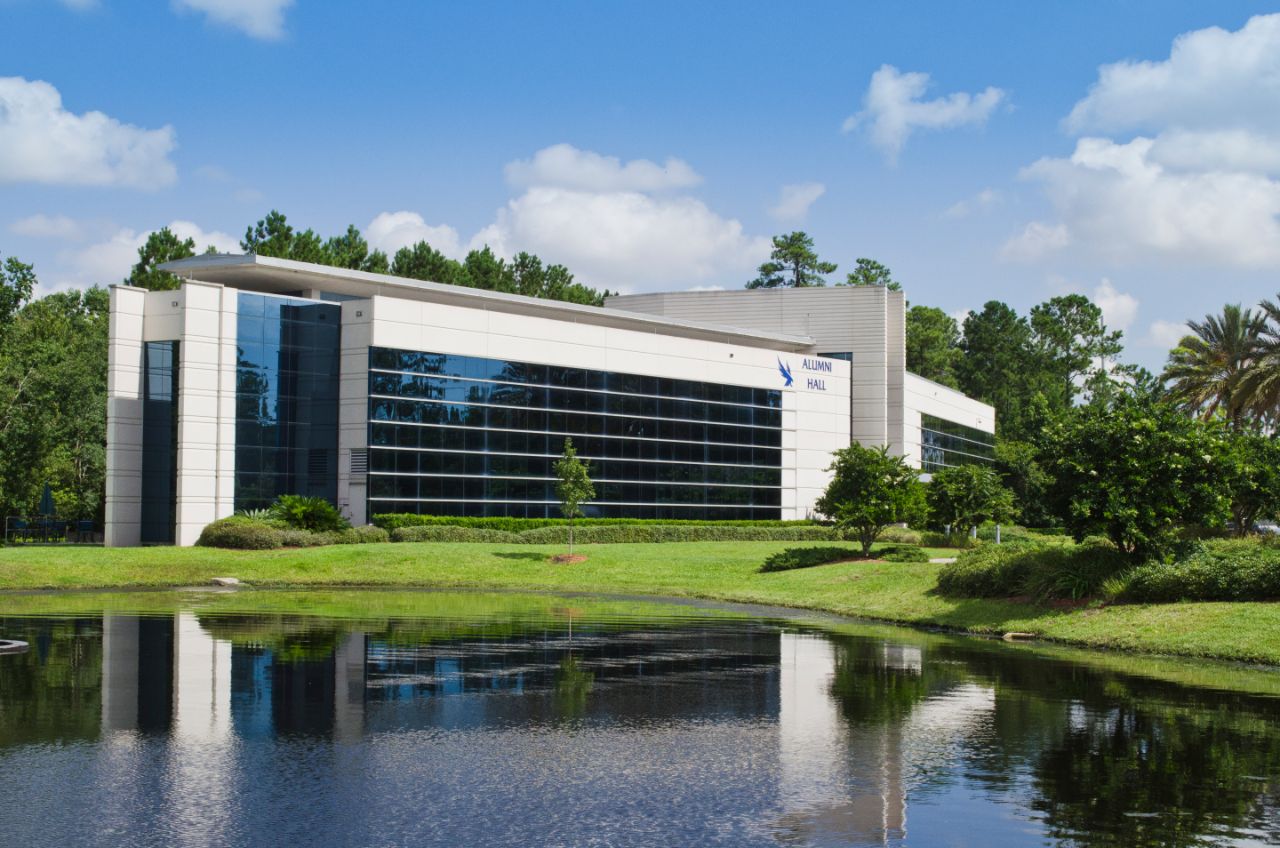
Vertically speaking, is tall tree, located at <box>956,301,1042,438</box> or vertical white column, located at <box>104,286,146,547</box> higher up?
tall tree, located at <box>956,301,1042,438</box>

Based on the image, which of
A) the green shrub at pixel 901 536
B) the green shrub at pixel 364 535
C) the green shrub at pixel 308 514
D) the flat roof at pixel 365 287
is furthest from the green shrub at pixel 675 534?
the flat roof at pixel 365 287

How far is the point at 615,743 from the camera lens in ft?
47.7

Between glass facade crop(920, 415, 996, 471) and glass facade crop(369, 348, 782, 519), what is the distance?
15.4 meters

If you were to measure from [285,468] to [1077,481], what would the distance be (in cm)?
3672

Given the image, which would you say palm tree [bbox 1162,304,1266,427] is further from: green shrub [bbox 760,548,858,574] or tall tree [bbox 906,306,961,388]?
tall tree [bbox 906,306,961,388]

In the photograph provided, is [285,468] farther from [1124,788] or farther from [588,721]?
[1124,788]

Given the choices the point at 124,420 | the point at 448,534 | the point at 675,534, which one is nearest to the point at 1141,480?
the point at 448,534

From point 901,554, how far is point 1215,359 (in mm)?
27185

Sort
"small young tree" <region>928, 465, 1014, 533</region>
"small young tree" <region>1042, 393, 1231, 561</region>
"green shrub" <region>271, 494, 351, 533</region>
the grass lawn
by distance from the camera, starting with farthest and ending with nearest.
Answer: "small young tree" <region>928, 465, 1014, 533</region>, "green shrub" <region>271, 494, 351, 533</region>, "small young tree" <region>1042, 393, 1231, 561</region>, the grass lawn

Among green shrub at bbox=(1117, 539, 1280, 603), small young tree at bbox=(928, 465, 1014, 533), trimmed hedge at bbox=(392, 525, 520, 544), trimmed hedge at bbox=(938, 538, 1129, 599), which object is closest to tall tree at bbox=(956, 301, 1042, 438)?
small young tree at bbox=(928, 465, 1014, 533)

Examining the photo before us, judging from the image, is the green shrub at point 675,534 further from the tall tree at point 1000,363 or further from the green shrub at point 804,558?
the tall tree at point 1000,363

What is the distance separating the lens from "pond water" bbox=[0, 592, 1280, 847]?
424 inches

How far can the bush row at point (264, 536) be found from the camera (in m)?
A: 48.7

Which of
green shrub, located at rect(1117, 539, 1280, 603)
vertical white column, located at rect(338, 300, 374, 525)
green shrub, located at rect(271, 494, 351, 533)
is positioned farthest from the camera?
vertical white column, located at rect(338, 300, 374, 525)
